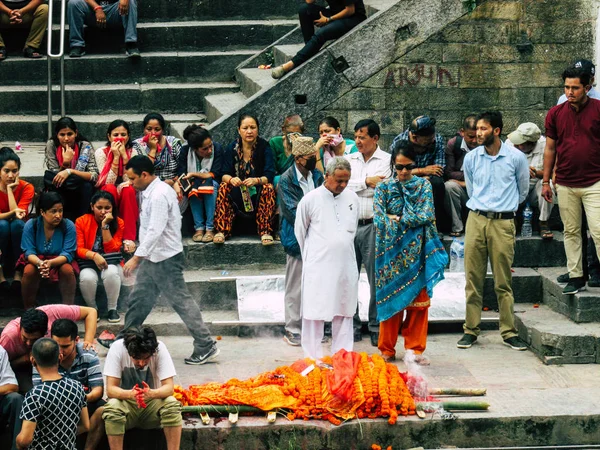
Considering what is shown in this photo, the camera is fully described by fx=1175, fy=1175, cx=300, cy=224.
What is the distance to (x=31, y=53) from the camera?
13.9m

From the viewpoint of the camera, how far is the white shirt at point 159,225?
9609mm

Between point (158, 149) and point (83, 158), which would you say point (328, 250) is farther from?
point (83, 158)

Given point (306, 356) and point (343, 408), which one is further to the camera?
point (306, 356)

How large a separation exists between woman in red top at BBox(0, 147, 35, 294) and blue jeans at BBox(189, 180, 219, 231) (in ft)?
Result: 5.14

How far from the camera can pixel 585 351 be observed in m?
10.0

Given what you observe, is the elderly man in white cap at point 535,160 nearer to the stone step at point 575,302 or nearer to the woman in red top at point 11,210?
the stone step at point 575,302

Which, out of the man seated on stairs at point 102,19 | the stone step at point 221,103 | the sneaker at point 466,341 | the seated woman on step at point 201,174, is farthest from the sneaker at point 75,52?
the sneaker at point 466,341

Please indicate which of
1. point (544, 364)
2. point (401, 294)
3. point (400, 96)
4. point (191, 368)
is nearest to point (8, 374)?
point (191, 368)

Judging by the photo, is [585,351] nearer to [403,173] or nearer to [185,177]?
[403,173]

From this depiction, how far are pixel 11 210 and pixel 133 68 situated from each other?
12.8 feet

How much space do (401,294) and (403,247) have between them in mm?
393

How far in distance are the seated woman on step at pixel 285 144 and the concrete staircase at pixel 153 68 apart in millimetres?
2001

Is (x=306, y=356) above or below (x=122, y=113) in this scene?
below

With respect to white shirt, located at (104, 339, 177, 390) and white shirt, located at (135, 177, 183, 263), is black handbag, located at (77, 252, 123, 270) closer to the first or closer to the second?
white shirt, located at (135, 177, 183, 263)
